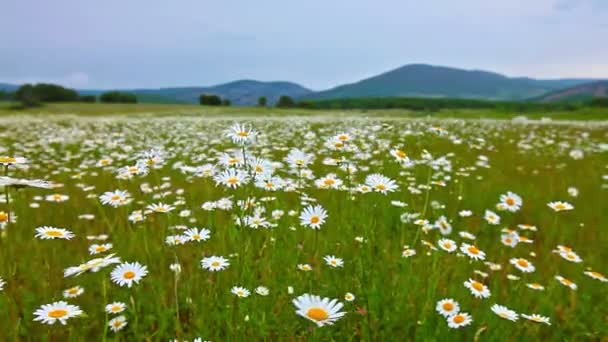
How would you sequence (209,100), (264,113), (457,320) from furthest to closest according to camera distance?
(209,100) < (264,113) < (457,320)

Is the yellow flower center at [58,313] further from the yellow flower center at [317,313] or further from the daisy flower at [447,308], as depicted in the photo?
the daisy flower at [447,308]

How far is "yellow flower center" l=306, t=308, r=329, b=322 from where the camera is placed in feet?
4.41

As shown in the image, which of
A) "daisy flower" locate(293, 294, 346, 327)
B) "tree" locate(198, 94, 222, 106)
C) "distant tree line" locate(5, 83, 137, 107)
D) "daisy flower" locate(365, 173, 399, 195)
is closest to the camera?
"daisy flower" locate(293, 294, 346, 327)

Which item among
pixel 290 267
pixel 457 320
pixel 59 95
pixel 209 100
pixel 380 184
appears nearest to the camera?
pixel 457 320

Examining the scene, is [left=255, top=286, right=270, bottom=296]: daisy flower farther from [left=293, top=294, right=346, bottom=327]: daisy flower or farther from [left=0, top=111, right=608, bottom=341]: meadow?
[left=293, top=294, right=346, bottom=327]: daisy flower

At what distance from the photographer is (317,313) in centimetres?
139

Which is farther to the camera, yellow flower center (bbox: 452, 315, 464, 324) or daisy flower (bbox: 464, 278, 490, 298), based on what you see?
daisy flower (bbox: 464, 278, 490, 298)

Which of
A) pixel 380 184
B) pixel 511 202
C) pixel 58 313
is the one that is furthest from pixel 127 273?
pixel 511 202

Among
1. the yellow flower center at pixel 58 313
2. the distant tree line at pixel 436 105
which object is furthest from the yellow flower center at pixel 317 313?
the distant tree line at pixel 436 105

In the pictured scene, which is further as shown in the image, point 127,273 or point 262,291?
point 262,291

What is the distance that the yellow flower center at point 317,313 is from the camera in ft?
4.41

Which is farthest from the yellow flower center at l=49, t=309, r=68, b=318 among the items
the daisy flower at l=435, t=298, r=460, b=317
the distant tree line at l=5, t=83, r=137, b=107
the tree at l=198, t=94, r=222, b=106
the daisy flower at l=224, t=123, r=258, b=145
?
the tree at l=198, t=94, r=222, b=106

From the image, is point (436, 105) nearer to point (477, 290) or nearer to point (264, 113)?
point (264, 113)

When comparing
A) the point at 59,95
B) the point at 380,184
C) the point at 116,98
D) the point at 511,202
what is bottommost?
the point at 511,202
